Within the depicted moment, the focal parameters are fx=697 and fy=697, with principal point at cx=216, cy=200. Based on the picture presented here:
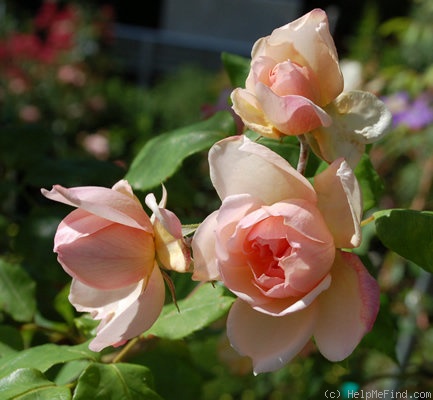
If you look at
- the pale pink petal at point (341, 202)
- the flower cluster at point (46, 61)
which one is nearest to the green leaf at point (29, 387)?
the pale pink petal at point (341, 202)

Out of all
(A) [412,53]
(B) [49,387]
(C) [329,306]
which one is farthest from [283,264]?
(A) [412,53]

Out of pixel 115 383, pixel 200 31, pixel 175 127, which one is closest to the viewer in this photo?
pixel 115 383

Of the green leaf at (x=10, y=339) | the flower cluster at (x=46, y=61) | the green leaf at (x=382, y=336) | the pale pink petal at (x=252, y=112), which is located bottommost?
the flower cluster at (x=46, y=61)

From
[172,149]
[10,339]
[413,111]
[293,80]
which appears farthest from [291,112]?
[413,111]

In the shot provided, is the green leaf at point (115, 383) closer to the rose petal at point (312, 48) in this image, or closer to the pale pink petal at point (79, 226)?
the pale pink petal at point (79, 226)

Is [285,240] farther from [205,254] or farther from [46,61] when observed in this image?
[46,61]

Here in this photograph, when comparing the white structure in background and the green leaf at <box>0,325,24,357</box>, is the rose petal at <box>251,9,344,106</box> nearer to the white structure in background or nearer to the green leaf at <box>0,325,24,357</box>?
the green leaf at <box>0,325,24,357</box>

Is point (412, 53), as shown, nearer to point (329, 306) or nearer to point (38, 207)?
point (38, 207)

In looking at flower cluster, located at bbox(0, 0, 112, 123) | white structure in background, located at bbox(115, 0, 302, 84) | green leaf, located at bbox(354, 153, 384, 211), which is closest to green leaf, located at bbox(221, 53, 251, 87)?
green leaf, located at bbox(354, 153, 384, 211)
